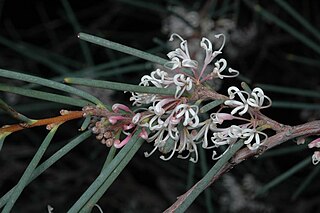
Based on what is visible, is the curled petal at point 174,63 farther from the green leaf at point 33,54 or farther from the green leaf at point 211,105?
the green leaf at point 33,54

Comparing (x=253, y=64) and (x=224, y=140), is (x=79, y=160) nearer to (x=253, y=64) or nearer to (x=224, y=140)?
(x=253, y=64)

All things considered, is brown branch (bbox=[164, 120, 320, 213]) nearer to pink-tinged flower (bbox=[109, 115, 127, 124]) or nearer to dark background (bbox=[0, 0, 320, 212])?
pink-tinged flower (bbox=[109, 115, 127, 124])

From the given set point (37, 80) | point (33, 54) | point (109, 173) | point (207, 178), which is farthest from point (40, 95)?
point (33, 54)

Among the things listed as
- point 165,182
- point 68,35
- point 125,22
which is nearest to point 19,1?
point 68,35

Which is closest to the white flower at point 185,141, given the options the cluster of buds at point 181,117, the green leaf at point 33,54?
the cluster of buds at point 181,117

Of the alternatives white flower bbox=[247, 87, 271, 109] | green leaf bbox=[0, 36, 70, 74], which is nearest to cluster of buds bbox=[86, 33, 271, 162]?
white flower bbox=[247, 87, 271, 109]

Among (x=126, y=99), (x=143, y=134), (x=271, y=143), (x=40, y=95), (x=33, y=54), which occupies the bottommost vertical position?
(x=271, y=143)

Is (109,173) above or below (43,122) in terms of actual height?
below

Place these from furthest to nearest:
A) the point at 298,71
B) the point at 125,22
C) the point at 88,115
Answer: the point at 125,22 < the point at 298,71 < the point at 88,115

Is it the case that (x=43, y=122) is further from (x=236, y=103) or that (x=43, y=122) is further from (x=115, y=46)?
(x=236, y=103)
